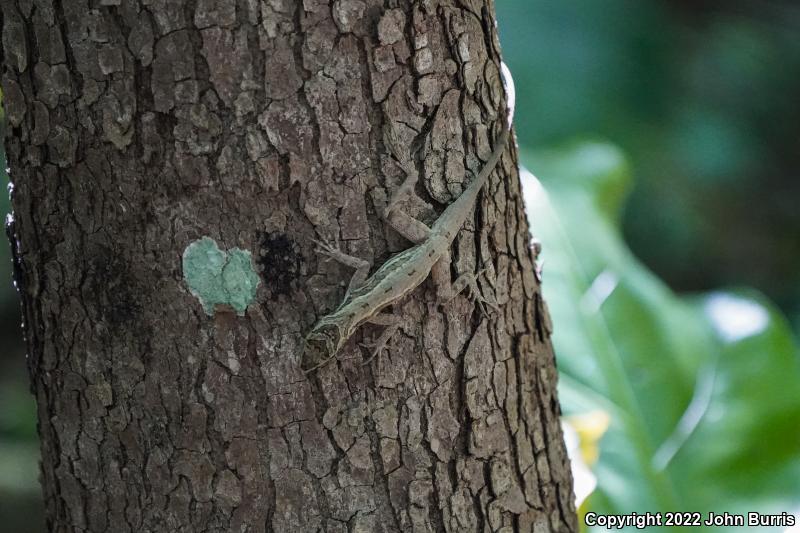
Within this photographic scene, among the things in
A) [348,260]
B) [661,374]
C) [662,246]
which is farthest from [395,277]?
[662,246]

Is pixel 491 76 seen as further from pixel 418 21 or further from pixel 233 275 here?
pixel 233 275

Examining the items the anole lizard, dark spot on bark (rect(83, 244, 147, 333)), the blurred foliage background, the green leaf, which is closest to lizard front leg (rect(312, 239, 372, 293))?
the anole lizard

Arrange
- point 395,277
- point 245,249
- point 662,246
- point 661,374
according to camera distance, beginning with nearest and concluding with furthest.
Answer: point 245,249, point 395,277, point 661,374, point 662,246

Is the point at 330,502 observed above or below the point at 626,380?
below

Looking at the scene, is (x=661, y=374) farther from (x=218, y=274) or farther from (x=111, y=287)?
(x=111, y=287)

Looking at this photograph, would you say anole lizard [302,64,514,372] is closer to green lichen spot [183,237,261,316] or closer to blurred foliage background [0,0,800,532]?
green lichen spot [183,237,261,316]

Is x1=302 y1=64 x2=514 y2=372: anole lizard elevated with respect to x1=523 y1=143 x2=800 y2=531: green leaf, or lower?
lower

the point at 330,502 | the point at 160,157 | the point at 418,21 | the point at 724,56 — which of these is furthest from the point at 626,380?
the point at 724,56
